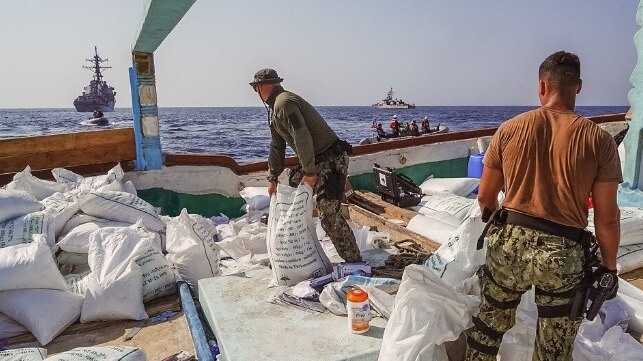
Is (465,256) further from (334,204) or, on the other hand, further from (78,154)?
(78,154)

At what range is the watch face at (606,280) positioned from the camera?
87.9 inches

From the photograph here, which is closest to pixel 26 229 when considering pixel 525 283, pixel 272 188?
pixel 272 188

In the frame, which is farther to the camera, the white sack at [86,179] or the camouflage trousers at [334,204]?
the white sack at [86,179]

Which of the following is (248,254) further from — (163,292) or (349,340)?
(349,340)

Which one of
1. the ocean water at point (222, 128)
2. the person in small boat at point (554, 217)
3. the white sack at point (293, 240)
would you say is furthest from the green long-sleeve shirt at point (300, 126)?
the ocean water at point (222, 128)

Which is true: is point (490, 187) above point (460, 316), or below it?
above

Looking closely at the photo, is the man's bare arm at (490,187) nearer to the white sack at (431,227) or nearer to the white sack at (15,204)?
the white sack at (431,227)

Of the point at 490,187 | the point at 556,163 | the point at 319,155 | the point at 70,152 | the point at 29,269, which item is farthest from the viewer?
the point at 70,152

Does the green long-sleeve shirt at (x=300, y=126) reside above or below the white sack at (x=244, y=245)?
above

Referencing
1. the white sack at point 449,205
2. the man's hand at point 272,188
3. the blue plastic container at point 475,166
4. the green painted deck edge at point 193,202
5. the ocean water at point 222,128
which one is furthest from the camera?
the ocean water at point 222,128

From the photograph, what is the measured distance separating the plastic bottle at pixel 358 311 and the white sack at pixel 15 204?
3.44 metres

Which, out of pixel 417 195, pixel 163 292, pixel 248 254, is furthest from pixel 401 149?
pixel 163 292

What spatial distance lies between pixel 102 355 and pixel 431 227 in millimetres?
3314

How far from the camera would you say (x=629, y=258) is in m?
3.93
